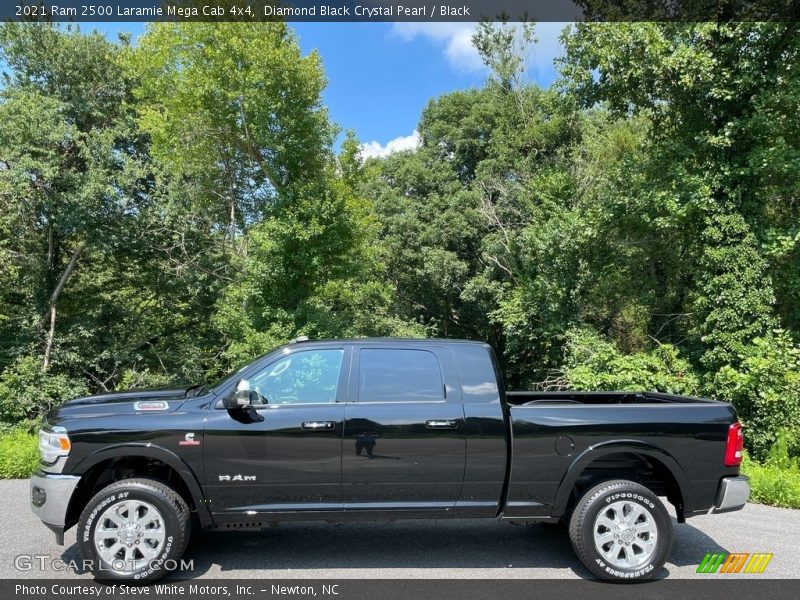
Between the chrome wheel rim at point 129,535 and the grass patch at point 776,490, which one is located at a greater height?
the chrome wheel rim at point 129,535

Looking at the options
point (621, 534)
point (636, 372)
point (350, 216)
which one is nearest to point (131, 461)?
point (621, 534)

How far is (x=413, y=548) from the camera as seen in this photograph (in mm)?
4965

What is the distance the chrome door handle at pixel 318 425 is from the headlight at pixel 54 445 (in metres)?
1.78

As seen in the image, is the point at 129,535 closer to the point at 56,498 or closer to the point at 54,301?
the point at 56,498

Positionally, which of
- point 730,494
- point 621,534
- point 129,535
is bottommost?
point 621,534

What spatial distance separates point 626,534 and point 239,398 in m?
3.17

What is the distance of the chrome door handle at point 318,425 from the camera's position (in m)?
4.35

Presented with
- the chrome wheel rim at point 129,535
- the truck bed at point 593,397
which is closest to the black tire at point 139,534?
the chrome wheel rim at point 129,535

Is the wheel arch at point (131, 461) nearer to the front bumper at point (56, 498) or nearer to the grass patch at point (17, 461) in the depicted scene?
the front bumper at point (56, 498)

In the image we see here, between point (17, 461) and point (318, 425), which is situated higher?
point (318, 425)

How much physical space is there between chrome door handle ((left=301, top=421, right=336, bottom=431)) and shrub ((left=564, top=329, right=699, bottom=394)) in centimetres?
950

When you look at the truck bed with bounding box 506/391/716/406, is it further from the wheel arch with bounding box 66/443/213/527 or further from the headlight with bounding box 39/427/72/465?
the headlight with bounding box 39/427/72/465

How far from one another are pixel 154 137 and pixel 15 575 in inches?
Result: 613

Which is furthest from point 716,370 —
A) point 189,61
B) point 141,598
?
point 189,61
